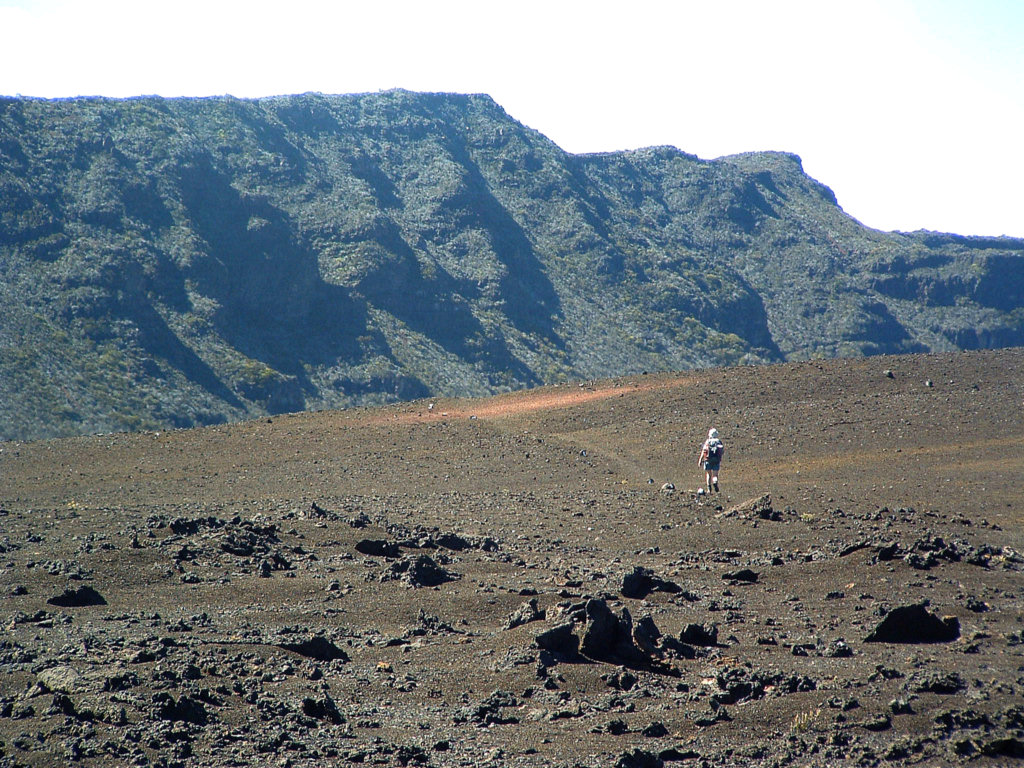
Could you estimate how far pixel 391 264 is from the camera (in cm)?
5025

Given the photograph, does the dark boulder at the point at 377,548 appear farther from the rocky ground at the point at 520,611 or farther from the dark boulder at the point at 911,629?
the dark boulder at the point at 911,629

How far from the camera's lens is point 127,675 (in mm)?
6152

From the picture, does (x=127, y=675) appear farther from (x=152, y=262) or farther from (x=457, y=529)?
(x=152, y=262)

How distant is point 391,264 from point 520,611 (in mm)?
43102

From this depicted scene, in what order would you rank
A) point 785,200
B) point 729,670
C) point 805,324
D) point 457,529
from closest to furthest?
1. point 729,670
2. point 457,529
3. point 805,324
4. point 785,200

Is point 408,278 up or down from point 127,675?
up

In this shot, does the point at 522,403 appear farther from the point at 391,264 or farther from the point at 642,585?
the point at 391,264

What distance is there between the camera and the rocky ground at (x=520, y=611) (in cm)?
578

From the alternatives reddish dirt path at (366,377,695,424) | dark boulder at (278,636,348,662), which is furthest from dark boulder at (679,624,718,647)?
reddish dirt path at (366,377,695,424)

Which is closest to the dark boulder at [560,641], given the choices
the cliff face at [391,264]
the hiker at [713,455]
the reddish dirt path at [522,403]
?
the hiker at [713,455]

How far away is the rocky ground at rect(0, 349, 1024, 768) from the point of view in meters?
5.78

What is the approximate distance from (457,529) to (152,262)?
3452cm

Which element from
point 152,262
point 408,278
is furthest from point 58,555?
point 408,278

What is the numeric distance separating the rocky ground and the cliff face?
19.4m
